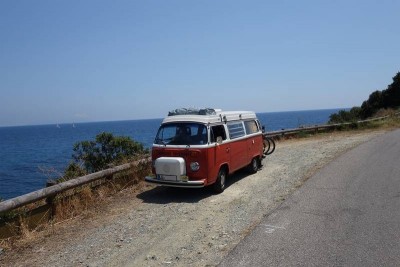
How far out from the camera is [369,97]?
176 feet

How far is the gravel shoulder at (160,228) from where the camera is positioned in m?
5.86

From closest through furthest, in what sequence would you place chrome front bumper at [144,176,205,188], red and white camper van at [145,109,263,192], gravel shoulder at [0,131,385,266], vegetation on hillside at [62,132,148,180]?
1. gravel shoulder at [0,131,385,266]
2. chrome front bumper at [144,176,205,188]
3. red and white camper van at [145,109,263,192]
4. vegetation on hillside at [62,132,148,180]

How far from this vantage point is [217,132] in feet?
33.8

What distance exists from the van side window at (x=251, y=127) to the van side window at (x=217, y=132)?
193cm

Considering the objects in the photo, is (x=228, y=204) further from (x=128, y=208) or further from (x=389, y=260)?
(x=389, y=260)

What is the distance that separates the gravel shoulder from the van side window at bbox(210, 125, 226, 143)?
1.44m

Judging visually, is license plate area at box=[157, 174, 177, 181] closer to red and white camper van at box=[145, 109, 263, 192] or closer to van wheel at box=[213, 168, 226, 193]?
red and white camper van at box=[145, 109, 263, 192]

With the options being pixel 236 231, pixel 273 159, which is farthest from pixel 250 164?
pixel 236 231

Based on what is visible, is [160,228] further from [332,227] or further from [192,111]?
[192,111]

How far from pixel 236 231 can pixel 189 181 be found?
2.79 meters

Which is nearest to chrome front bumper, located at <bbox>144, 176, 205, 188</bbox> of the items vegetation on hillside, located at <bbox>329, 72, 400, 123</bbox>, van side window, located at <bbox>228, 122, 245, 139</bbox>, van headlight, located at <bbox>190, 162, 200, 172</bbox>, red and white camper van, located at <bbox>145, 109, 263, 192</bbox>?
red and white camper van, located at <bbox>145, 109, 263, 192</bbox>

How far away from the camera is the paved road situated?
541cm

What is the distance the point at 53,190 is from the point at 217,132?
4.43 meters

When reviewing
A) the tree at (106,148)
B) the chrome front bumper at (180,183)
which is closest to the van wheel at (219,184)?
the chrome front bumper at (180,183)
